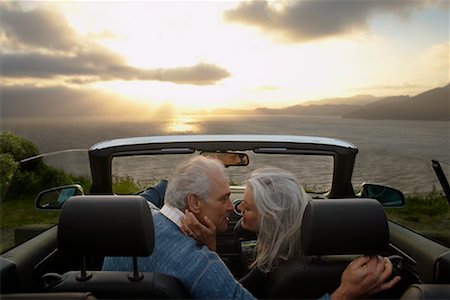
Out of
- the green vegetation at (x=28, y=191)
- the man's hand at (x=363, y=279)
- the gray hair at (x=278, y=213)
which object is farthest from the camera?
the green vegetation at (x=28, y=191)

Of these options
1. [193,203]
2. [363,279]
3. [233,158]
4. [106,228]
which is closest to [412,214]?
[233,158]

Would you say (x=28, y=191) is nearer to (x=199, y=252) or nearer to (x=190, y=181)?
(x=190, y=181)

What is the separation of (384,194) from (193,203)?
174cm

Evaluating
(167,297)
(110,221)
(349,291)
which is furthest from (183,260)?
(349,291)

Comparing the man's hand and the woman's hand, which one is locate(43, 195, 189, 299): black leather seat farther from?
the man's hand

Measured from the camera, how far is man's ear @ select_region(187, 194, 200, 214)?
269 centimetres

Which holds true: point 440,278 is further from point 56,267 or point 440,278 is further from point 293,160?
point 56,267

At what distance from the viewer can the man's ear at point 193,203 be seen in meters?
2.69

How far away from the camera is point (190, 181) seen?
2.71m

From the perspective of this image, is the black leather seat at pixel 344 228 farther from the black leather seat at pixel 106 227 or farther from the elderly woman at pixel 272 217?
the black leather seat at pixel 106 227

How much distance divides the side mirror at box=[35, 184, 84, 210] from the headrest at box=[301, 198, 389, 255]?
2.26 m

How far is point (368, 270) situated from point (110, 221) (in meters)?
1.09

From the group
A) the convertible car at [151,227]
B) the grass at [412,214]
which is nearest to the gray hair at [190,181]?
the convertible car at [151,227]

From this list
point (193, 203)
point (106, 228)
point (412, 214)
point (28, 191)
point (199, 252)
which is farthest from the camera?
point (28, 191)
